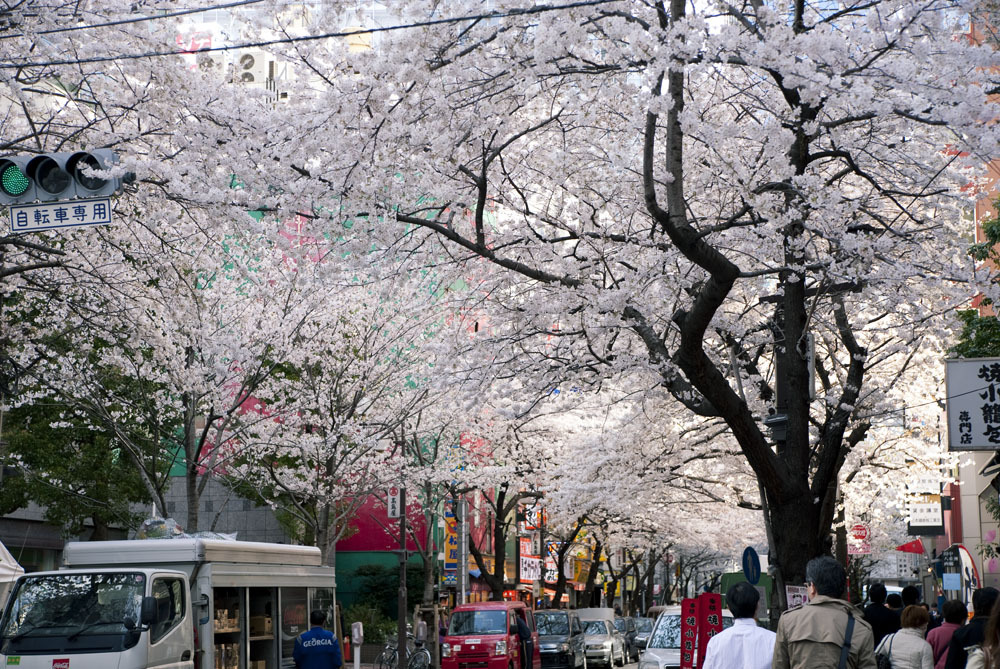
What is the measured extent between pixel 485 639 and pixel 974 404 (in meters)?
12.4

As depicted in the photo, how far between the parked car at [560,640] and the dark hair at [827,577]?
22.9 m

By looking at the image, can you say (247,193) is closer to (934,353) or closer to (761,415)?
(761,415)

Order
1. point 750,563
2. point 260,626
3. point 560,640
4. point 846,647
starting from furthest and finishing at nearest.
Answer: point 560,640 → point 750,563 → point 260,626 → point 846,647

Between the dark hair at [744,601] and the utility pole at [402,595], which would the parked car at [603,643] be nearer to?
the utility pole at [402,595]

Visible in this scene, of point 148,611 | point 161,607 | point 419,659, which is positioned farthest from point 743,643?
point 419,659

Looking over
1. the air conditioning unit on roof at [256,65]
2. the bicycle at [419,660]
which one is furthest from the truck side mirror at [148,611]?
the air conditioning unit on roof at [256,65]

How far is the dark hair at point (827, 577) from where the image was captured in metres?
5.69

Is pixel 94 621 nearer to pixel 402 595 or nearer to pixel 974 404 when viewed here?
pixel 974 404

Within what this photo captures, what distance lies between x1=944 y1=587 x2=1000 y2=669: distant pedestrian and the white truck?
7.40 m

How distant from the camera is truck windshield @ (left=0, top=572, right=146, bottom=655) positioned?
10891 mm

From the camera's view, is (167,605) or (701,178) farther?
(701,178)

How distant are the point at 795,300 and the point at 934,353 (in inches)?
315

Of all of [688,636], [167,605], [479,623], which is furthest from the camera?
[479,623]

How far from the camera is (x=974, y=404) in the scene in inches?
482
